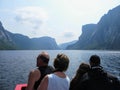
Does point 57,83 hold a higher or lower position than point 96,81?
higher

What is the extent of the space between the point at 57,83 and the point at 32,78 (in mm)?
1214

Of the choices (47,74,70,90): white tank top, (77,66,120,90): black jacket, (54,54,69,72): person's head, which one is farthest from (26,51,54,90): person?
(77,66,120,90): black jacket

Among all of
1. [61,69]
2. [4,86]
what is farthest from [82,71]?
[4,86]

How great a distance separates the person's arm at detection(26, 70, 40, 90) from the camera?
26.3 feet

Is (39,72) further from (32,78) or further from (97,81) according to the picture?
(97,81)

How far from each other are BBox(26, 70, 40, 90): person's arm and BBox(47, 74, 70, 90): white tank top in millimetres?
1114

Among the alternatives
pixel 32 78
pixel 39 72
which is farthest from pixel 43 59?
pixel 32 78

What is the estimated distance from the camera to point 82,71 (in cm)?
904

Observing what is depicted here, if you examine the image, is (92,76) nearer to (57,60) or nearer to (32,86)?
(57,60)

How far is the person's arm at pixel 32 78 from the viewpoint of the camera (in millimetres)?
8023

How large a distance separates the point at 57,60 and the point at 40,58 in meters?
0.99

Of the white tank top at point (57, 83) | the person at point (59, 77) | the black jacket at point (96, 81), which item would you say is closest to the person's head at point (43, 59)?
the person at point (59, 77)

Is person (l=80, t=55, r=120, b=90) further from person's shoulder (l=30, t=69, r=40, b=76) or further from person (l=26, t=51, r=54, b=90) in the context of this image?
person's shoulder (l=30, t=69, r=40, b=76)

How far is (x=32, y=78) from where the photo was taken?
8.09m
